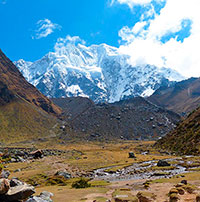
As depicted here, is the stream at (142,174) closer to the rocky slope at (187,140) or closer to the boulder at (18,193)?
the rocky slope at (187,140)

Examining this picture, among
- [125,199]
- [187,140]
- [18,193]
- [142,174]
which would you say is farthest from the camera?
[187,140]

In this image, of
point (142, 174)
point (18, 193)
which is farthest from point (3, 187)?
point (142, 174)

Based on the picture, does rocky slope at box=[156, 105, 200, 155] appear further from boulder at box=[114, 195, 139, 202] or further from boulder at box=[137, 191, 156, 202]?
boulder at box=[114, 195, 139, 202]

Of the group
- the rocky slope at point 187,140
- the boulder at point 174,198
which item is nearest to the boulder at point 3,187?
the boulder at point 174,198

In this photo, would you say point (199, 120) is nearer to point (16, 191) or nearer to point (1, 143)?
point (16, 191)

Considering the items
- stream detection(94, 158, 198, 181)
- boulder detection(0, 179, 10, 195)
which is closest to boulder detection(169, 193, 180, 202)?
boulder detection(0, 179, 10, 195)

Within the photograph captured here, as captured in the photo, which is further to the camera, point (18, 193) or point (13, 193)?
point (18, 193)

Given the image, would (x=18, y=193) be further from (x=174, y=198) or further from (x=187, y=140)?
(x=187, y=140)

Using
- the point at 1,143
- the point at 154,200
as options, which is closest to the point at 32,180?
the point at 154,200

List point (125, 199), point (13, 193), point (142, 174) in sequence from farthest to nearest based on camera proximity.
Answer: point (142, 174)
point (125, 199)
point (13, 193)

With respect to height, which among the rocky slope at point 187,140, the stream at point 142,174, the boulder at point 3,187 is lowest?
the stream at point 142,174

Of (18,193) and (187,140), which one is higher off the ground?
(18,193)

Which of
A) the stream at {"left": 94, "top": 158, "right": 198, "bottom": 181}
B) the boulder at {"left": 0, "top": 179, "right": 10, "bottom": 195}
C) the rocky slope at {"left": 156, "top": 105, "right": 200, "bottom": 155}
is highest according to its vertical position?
the boulder at {"left": 0, "top": 179, "right": 10, "bottom": 195}

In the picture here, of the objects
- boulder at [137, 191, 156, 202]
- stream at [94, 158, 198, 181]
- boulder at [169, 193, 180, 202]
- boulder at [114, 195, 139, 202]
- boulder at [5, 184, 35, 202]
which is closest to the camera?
boulder at [5, 184, 35, 202]
